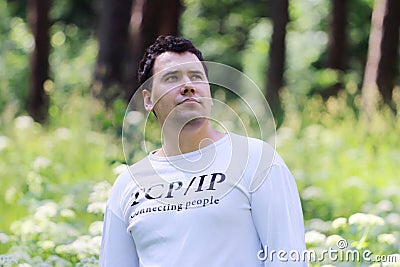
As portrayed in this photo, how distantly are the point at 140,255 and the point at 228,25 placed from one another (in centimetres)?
3012

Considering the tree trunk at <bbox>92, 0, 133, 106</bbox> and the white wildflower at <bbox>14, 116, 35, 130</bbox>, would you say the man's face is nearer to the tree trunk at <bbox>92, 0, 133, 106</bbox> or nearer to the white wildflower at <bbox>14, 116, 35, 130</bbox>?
the white wildflower at <bbox>14, 116, 35, 130</bbox>

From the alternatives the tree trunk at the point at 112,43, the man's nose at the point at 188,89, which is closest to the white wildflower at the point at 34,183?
the man's nose at the point at 188,89

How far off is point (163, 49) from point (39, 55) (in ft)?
56.2

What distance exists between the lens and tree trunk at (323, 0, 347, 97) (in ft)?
69.3

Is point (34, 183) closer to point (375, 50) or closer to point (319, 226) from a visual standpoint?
point (319, 226)

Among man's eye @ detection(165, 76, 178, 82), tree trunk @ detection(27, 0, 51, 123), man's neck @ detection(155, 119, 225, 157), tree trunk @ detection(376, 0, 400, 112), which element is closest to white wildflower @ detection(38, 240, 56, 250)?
man's neck @ detection(155, 119, 225, 157)

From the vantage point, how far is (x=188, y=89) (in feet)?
11.2

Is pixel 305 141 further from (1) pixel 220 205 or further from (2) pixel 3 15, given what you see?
(2) pixel 3 15

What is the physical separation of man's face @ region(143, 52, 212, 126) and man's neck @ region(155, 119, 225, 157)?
0.10 ft

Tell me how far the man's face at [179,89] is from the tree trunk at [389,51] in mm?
10812

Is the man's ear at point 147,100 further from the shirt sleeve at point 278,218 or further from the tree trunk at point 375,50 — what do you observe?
the tree trunk at point 375,50

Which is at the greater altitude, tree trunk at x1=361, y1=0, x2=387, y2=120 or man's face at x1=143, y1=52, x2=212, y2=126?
tree trunk at x1=361, y1=0, x2=387, y2=120

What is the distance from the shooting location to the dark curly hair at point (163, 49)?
11.7 feet

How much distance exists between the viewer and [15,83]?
30484 mm
